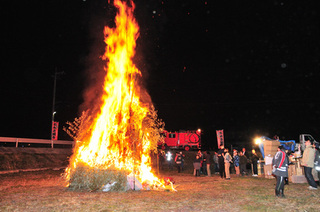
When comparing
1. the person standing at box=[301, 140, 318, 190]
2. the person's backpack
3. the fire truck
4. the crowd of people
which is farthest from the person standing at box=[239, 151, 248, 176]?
the fire truck

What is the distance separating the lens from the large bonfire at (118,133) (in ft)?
32.1

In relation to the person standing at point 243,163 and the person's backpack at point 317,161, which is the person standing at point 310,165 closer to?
the person's backpack at point 317,161

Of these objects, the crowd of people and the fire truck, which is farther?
the fire truck

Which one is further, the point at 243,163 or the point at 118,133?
the point at 243,163

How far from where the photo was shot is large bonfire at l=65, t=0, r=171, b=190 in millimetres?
9773

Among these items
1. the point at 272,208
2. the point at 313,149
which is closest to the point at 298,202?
the point at 272,208

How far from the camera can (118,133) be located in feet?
36.2

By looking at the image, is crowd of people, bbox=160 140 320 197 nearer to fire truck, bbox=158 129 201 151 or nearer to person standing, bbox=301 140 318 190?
person standing, bbox=301 140 318 190

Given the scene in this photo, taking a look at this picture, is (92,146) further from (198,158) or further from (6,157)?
(6,157)

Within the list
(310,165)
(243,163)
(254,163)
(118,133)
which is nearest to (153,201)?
(118,133)

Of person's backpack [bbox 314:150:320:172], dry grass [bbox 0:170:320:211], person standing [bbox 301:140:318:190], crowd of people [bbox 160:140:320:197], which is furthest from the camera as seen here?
person's backpack [bbox 314:150:320:172]

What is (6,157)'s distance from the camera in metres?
17.5

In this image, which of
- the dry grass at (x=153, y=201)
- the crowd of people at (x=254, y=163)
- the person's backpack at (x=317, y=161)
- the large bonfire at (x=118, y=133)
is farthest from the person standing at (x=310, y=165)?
the large bonfire at (x=118, y=133)

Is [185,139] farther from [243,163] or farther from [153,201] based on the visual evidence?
[153,201]
